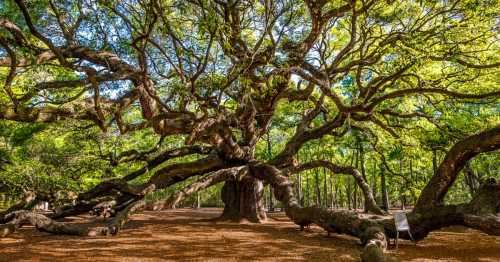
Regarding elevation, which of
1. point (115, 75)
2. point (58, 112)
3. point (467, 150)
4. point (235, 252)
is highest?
point (115, 75)

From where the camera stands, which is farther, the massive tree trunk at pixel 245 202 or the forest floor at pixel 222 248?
the massive tree trunk at pixel 245 202

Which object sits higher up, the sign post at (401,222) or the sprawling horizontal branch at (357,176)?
the sprawling horizontal branch at (357,176)

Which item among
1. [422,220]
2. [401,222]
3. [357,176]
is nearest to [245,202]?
[357,176]

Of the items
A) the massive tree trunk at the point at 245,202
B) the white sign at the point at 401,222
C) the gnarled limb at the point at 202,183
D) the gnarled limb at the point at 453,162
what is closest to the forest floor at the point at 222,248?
the white sign at the point at 401,222

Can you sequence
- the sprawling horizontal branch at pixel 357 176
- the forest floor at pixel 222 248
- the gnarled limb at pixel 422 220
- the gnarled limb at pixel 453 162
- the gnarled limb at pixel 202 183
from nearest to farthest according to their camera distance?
the forest floor at pixel 222 248 < the gnarled limb at pixel 422 220 < the gnarled limb at pixel 453 162 < the gnarled limb at pixel 202 183 < the sprawling horizontal branch at pixel 357 176

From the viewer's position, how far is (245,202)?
45.0ft

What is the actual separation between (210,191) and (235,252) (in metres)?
38.7

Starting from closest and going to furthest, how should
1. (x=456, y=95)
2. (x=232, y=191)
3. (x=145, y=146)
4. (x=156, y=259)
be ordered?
(x=156, y=259)
(x=456, y=95)
(x=232, y=191)
(x=145, y=146)

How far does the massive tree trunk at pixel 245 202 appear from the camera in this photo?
13.5 m

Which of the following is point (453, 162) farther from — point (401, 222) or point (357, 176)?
point (357, 176)

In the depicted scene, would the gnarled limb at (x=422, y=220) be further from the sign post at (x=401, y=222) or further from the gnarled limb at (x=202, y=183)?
the gnarled limb at (x=202, y=183)

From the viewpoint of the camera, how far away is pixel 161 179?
12086mm

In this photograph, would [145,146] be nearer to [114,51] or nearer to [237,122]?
[237,122]

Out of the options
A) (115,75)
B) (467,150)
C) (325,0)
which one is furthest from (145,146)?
(467,150)
